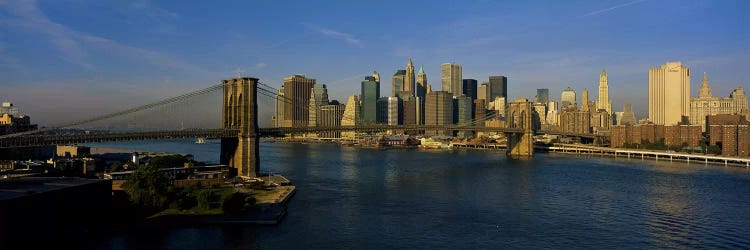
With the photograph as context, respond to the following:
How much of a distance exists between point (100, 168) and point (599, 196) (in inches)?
964

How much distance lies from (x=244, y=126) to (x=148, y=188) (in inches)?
398

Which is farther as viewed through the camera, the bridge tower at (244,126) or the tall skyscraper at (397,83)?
the tall skyscraper at (397,83)

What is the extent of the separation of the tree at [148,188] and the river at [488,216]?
7.71ft

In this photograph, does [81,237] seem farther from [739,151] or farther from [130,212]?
[739,151]

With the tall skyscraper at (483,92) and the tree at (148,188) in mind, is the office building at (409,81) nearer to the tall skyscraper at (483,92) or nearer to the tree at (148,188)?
the tall skyscraper at (483,92)

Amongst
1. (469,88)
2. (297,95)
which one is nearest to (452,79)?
(469,88)

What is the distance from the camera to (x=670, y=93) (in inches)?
4601

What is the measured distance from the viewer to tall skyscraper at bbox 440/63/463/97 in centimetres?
15725

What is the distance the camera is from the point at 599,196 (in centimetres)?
2534

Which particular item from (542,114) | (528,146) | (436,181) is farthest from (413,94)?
(436,181)

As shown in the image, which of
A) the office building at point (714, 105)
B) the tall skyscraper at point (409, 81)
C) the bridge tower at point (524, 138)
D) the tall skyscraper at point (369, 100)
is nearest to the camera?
the bridge tower at point (524, 138)

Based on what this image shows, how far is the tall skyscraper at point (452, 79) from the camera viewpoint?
157 metres

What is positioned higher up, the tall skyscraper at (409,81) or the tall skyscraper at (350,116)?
the tall skyscraper at (409,81)

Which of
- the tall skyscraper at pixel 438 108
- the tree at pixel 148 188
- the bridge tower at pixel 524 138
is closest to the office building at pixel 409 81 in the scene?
the tall skyscraper at pixel 438 108
